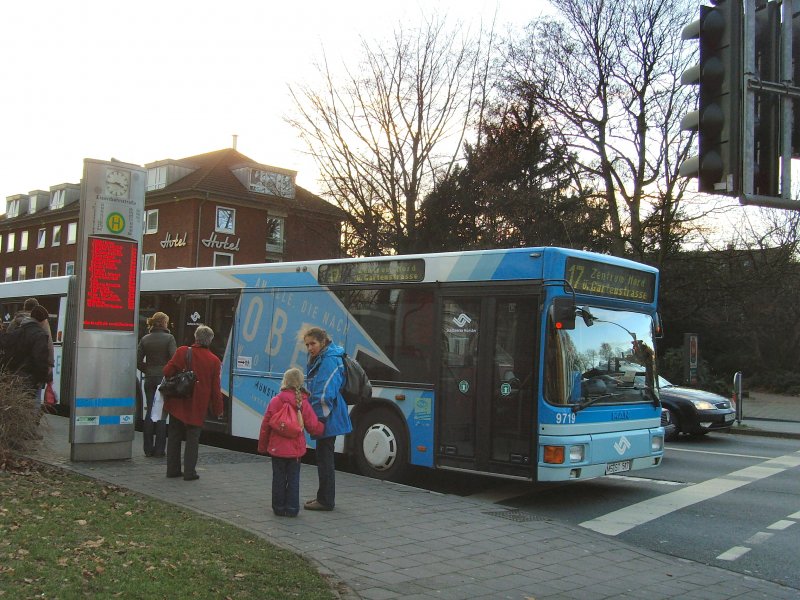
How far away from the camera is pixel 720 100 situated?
451 cm

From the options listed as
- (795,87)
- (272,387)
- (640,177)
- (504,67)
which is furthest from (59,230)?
(795,87)

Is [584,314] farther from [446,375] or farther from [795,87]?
[795,87]

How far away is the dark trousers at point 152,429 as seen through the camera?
1036 centimetres

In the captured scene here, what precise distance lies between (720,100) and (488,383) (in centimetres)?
506

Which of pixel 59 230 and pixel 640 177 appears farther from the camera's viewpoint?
pixel 59 230

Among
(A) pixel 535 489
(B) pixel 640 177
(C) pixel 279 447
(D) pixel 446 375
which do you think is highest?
(B) pixel 640 177

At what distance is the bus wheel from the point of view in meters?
9.87

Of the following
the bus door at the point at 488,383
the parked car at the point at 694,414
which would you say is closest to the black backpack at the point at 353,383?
the bus door at the point at 488,383

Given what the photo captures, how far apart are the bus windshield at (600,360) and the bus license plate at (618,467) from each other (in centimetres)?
71

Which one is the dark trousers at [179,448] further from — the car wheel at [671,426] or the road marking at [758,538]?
the car wheel at [671,426]

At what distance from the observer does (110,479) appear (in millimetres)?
8477

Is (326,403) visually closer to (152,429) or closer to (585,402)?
(585,402)

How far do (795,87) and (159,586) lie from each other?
4734mm

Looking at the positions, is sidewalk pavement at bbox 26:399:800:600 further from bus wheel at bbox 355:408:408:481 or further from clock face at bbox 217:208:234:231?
clock face at bbox 217:208:234:231
